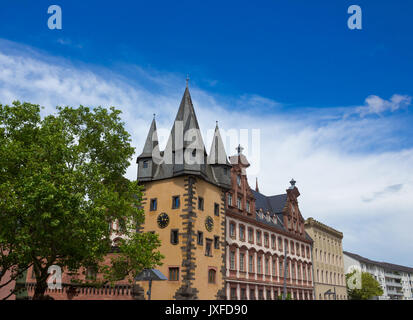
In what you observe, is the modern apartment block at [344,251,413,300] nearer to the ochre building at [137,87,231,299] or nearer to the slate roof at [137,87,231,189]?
the slate roof at [137,87,231,189]

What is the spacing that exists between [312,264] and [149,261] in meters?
43.7

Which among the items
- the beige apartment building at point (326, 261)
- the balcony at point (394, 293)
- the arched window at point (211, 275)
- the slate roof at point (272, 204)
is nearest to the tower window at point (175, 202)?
the arched window at point (211, 275)

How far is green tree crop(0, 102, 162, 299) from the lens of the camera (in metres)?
21.6

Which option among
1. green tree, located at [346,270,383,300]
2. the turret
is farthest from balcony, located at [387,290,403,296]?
the turret

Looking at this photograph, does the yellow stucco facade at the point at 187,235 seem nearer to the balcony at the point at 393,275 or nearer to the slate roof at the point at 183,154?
the slate roof at the point at 183,154

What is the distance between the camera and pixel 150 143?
1656 inches

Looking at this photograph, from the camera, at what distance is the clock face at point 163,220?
37.8m

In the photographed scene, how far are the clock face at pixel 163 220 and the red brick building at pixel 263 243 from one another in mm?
8239

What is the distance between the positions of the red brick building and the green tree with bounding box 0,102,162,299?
59.0 feet

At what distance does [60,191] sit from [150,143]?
2095 centimetres

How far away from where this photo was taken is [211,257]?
38531 millimetres
